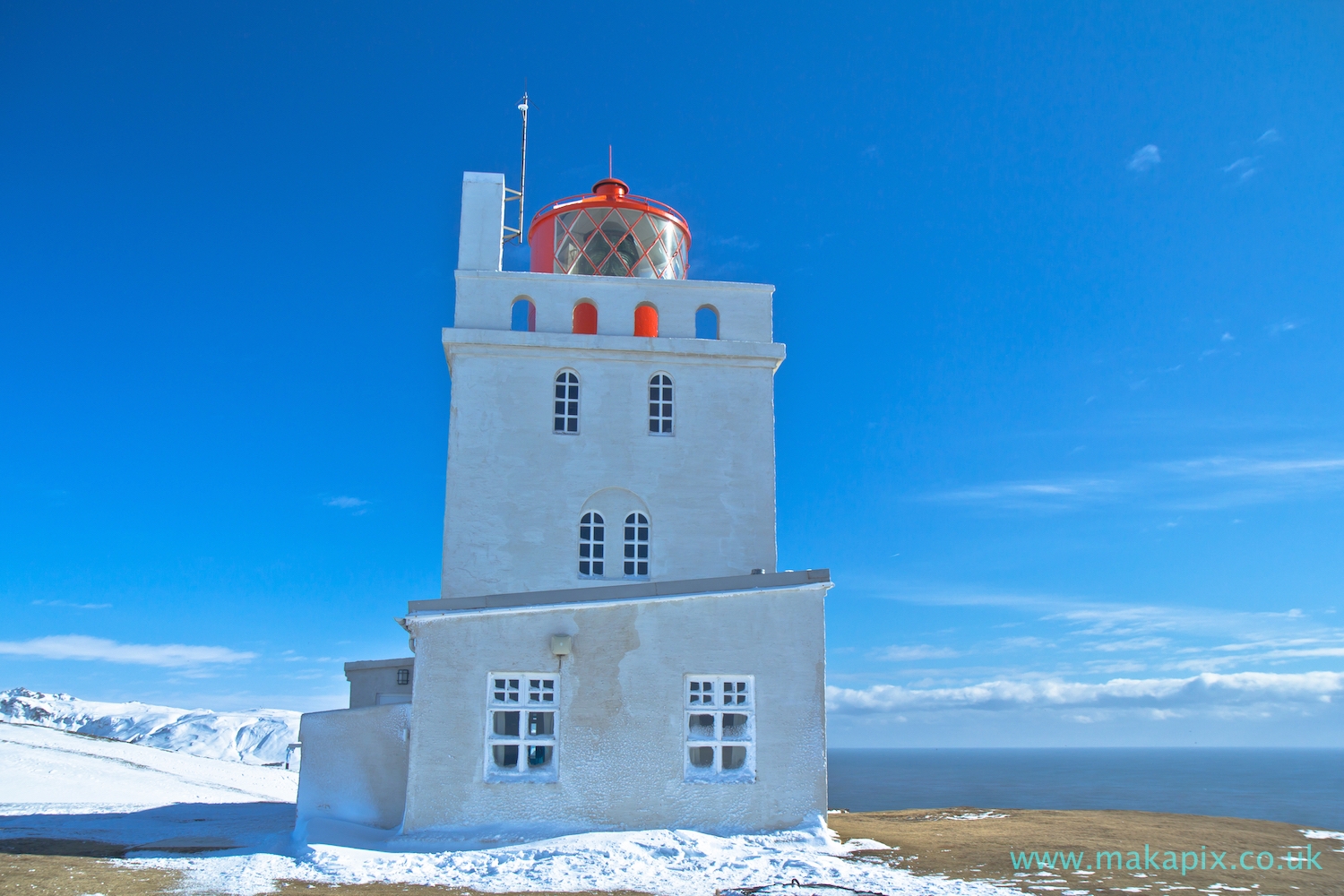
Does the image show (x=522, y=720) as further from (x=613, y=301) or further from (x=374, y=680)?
(x=613, y=301)

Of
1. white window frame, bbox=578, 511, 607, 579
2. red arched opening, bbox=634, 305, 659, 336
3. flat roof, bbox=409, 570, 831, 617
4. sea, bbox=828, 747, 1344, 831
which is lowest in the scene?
sea, bbox=828, 747, 1344, 831

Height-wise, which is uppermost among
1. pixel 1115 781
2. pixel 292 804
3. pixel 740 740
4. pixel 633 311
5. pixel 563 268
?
pixel 563 268

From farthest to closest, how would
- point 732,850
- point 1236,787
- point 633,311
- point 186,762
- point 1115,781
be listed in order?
point 1115,781
point 1236,787
point 186,762
point 633,311
point 732,850

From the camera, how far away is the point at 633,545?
47.0ft

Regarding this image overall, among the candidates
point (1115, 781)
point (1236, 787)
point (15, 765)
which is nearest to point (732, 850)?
point (15, 765)

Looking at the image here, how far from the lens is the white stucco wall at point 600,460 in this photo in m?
13.9

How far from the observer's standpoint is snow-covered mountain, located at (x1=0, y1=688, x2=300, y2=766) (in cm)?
5597

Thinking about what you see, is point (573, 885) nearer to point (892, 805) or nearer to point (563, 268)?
point (563, 268)

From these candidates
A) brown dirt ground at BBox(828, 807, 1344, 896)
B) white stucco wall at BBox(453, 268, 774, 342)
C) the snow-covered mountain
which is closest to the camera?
brown dirt ground at BBox(828, 807, 1344, 896)

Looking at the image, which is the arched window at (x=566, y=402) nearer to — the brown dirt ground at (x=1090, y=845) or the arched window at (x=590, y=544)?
the arched window at (x=590, y=544)

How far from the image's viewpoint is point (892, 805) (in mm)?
63344

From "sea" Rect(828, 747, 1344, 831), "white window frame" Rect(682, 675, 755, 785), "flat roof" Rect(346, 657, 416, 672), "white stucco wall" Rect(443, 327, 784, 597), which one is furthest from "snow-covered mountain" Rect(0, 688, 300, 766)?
"white window frame" Rect(682, 675, 755, 785)

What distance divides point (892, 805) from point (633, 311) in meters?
57.7

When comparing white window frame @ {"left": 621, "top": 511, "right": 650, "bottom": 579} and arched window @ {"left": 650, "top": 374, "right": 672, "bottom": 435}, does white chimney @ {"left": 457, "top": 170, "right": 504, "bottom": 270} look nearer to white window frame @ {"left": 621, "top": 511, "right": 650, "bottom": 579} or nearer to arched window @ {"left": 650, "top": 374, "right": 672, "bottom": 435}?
arched window @ {"left": 650, "top": 374, "right": 672, "bottom": 435}
